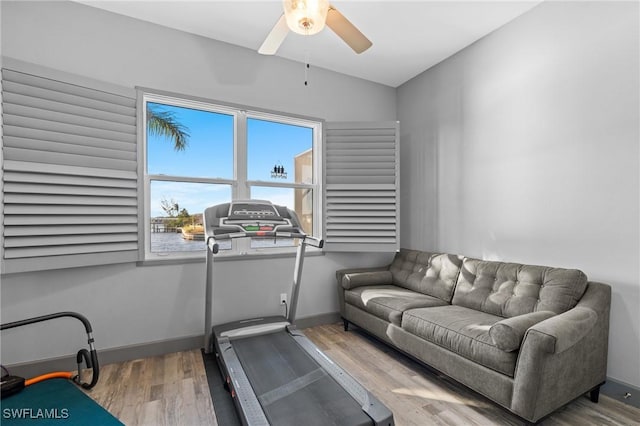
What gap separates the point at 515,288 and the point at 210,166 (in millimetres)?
3103

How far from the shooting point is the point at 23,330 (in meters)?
2.44

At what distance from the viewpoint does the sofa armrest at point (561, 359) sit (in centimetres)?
177

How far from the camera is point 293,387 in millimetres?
2061

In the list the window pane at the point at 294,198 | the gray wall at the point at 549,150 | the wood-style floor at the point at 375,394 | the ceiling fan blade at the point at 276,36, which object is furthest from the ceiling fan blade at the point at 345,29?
the wood-style floor at the point at 375,394

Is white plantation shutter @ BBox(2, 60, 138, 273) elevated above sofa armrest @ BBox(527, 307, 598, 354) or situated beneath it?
elevated above

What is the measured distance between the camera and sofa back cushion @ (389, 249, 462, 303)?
10.3 feet

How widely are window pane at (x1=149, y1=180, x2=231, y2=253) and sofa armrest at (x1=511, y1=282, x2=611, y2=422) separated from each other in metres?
2.80

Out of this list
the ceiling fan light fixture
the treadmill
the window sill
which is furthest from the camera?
the window sill

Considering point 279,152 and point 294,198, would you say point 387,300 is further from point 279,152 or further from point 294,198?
point 279,152

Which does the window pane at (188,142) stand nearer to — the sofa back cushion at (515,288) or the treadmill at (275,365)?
the treadmill at (275,365)

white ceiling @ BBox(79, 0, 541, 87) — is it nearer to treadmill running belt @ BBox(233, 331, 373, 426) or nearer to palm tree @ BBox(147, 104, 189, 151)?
palm tree @ BBox(147, 104, 189, 151)

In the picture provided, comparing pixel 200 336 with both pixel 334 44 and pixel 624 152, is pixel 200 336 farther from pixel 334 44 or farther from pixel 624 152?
pixel 624 152

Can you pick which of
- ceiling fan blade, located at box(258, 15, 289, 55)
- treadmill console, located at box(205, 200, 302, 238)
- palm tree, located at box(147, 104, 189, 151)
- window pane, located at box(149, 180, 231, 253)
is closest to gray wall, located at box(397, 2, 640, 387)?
treadmill console, located at box(205, 200, 302, 238)

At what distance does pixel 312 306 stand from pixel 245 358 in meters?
1.35
